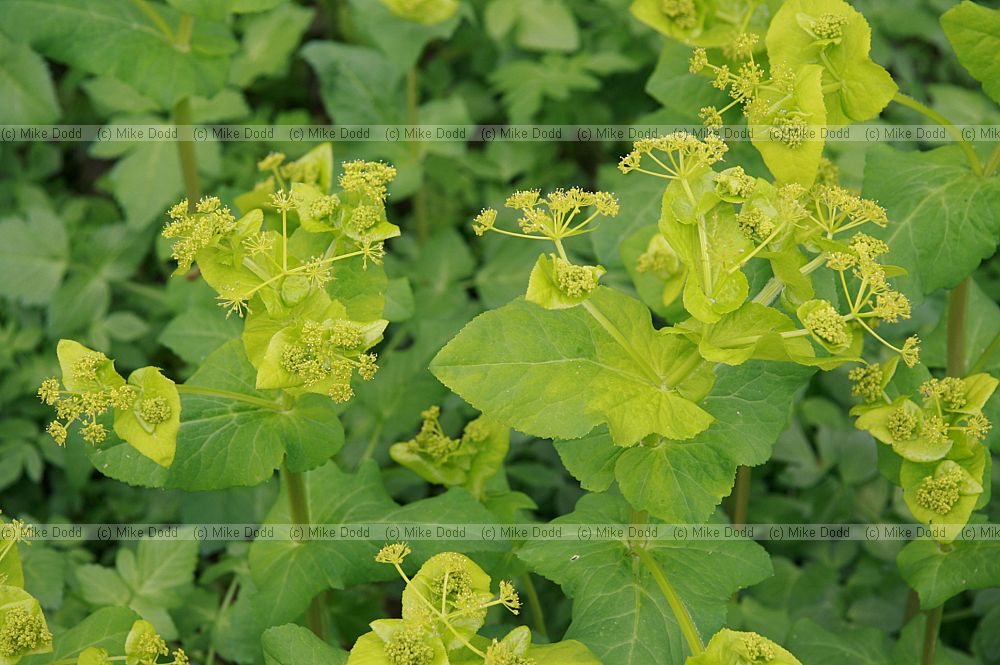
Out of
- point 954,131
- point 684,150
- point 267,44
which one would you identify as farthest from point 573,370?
point 267,44

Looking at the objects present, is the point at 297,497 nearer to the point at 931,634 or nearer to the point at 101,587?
the point at 101,587

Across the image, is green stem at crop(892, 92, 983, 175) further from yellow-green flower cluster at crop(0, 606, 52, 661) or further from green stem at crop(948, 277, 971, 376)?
yellow-green flower cluster at crop(0, 606, 52, 661)

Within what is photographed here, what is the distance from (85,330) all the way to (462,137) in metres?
1.79

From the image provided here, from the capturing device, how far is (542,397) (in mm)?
2162

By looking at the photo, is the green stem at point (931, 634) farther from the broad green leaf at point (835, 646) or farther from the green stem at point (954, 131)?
the green stem at point (954, 131)

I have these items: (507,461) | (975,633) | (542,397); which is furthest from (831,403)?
(542,397)

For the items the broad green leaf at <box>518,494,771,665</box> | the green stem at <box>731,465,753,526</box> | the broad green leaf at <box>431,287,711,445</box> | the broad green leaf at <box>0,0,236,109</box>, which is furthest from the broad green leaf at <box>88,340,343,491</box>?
the green stem at <box>731,465,753,526</box>

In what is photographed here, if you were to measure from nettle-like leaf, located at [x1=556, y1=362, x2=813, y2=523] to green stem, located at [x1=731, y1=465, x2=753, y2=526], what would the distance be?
903mm

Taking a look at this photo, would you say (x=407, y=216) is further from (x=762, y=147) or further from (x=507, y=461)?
(x=762, y=147)

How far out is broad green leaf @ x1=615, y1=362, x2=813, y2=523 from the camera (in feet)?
7.27

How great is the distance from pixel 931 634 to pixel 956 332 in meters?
0.90

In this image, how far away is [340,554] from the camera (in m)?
2.67

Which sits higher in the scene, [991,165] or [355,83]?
[991,165]

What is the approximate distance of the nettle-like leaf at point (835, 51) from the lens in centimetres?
237
